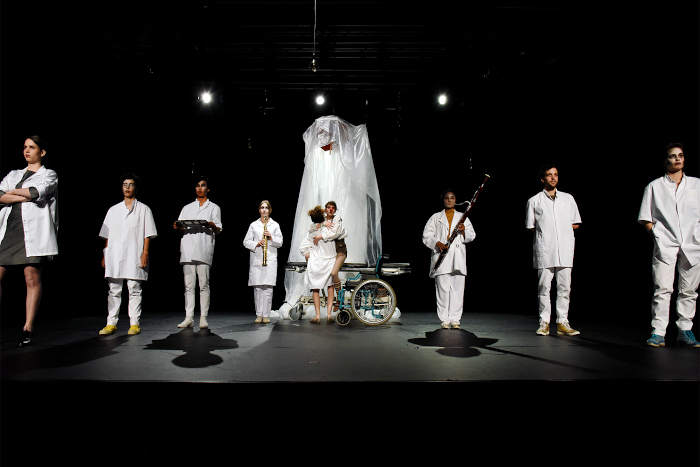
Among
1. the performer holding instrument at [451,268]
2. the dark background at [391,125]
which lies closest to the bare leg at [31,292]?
the dark background at [391,125]

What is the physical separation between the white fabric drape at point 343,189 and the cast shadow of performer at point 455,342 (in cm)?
161

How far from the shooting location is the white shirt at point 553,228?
12.4ft

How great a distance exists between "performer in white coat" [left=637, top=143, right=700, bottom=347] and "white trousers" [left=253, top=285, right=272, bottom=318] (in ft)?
11.9

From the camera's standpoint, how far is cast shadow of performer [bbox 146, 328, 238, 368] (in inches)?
106

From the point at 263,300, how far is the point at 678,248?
3.92m

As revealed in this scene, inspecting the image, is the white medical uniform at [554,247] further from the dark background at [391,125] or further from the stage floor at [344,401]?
the dark background at [391,125]

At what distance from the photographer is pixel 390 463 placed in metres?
1.60

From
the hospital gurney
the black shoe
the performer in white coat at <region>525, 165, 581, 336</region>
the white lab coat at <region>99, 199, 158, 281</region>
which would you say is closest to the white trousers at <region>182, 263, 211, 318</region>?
the white lab coat at <region>99, 199, 158, 281</region>

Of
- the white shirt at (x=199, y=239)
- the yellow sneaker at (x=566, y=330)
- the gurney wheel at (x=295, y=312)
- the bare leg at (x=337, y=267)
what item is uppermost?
the white shirt at (x=199, y=239)

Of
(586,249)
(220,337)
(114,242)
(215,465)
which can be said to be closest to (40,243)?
(114,242)

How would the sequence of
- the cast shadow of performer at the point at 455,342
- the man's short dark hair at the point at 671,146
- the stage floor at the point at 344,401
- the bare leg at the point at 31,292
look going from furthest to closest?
the man's short dark hair at the point at 671,146
the bare leg at the point at 31,292
the cast shadow of performer at the point at 455,342
the stage floor at the point at 344,401

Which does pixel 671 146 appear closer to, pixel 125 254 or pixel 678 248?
pixel 678 248

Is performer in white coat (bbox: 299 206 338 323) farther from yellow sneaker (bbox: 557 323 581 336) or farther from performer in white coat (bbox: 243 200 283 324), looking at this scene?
yellow sneaker (bbox: 557 323 581 336)

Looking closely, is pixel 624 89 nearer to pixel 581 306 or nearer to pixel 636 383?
pixel 581 306
